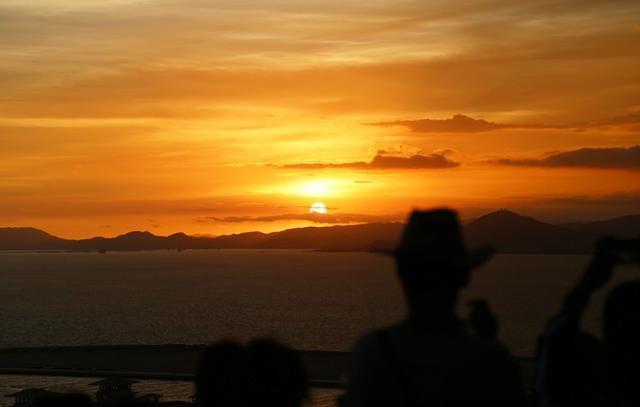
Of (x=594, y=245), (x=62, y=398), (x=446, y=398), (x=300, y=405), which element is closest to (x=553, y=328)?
(x=594, y=245)

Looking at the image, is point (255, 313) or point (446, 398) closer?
point (446, 398)

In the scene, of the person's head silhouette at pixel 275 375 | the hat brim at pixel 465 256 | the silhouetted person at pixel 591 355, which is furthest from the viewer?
the person's head silhouette at pixel 275 375

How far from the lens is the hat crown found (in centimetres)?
297

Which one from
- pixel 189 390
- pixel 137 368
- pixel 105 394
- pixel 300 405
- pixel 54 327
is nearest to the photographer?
pixel 300 405

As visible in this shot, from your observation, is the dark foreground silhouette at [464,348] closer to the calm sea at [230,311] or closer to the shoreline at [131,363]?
the shoreline at [131,363]

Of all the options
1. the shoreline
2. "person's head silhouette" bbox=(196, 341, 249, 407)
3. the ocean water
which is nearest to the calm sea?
the ocean water

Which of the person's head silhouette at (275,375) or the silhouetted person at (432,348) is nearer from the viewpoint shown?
the silhouetted person at (432,348)

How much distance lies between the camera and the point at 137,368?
41719 mm

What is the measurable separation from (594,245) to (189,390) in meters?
33.7

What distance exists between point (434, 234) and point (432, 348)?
1.24 ft

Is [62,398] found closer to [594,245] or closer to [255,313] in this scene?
[594,245]

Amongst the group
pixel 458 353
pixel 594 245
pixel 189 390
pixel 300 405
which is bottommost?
pixel 189 390

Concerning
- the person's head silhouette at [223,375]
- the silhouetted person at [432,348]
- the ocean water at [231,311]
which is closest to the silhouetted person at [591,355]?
the silhouetted person at [432,348]

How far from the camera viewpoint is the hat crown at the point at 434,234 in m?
2.97
